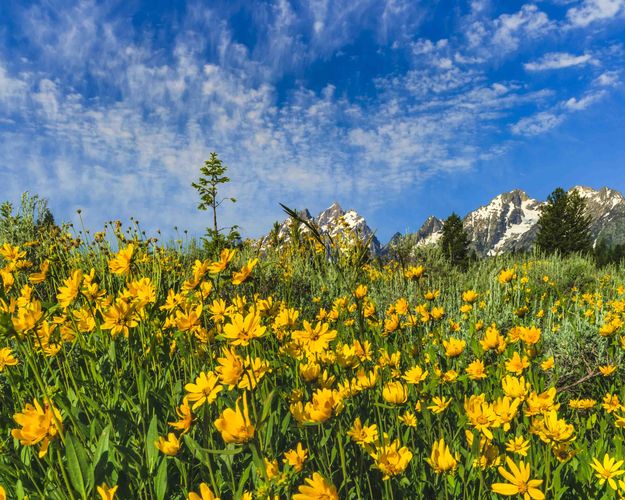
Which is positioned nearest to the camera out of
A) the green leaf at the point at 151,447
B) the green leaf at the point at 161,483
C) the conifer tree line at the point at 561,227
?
the green leaf at the point at 161,483

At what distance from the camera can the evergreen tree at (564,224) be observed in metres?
35.0

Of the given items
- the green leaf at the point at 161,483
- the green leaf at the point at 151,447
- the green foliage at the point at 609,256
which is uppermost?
the green foliage at the point at 609,256

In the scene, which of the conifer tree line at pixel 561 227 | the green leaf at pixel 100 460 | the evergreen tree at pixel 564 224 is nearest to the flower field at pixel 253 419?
the green leaf at pixel 100 460

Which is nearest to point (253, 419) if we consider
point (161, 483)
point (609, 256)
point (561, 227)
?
point (161, 483)

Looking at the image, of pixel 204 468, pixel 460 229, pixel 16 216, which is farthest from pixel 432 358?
pixel 460 229

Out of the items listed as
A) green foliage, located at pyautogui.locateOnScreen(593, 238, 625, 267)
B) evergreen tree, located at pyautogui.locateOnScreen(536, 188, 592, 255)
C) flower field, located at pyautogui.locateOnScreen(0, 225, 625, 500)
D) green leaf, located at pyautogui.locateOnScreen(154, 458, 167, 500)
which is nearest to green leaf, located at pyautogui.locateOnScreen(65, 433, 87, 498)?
flower field, located at pyautogui.locateOnScreen(0, 225, 625, 500)

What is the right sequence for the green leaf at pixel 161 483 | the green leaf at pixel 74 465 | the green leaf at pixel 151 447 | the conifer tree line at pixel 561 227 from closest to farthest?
1. the green leaf at pixel 74 465
2. the green leaf at pixel 161 483
3. the green leaf at pixel 151 447
4. the conifer tree line at pixel 561 227

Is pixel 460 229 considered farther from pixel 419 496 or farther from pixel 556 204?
pixel 419 496

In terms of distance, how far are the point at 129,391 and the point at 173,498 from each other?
74 centimetres

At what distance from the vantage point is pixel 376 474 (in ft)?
5.54

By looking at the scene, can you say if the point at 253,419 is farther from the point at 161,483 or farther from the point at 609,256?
the point at 609,256

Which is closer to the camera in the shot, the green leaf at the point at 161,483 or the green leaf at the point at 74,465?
the green leaf at the point at 74,465

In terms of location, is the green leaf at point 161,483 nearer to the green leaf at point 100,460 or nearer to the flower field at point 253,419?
the flower field at point 253,419

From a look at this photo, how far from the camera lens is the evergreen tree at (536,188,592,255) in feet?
115
